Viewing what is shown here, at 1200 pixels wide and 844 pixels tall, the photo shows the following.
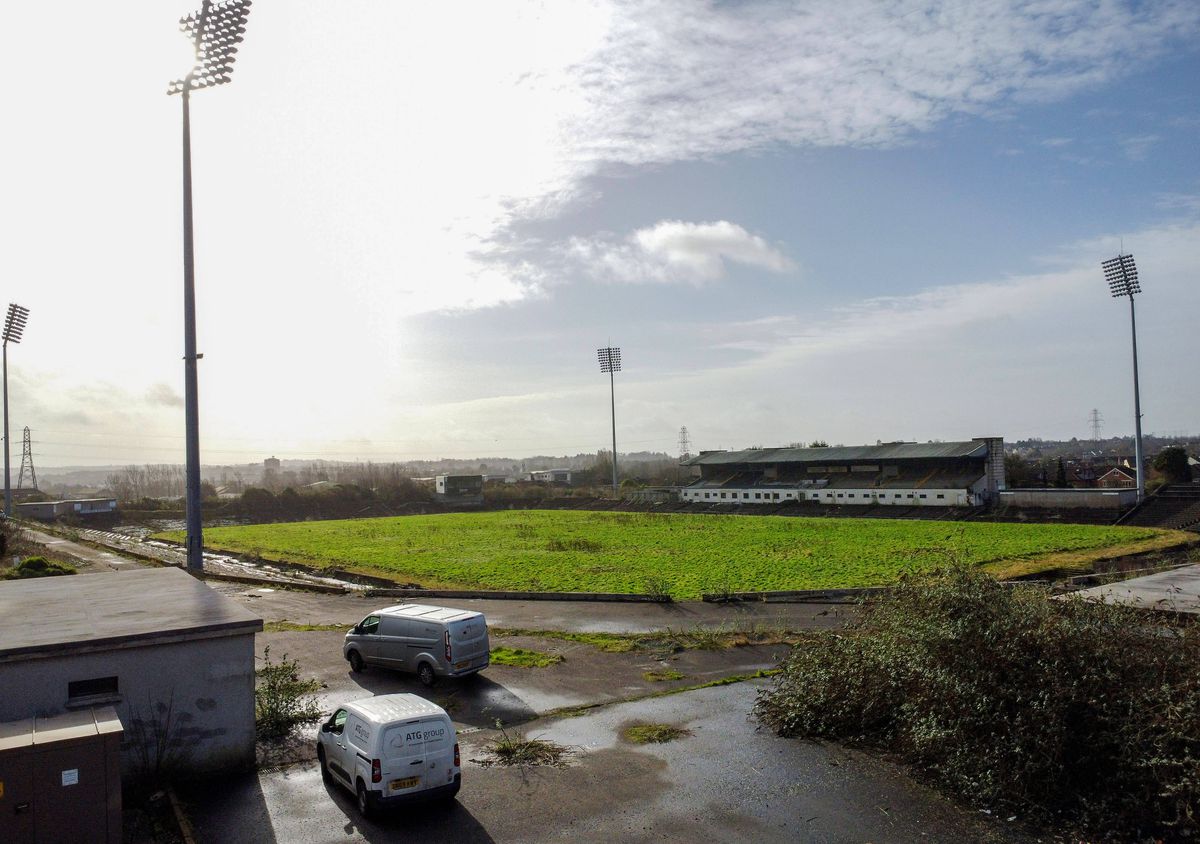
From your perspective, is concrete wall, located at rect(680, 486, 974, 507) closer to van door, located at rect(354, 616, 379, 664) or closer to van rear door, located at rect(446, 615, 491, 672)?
van rear door, located at rect(446, 615, 491, 672)

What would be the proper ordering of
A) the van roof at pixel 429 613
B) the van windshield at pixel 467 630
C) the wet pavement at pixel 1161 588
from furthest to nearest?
1. the wet pavement at pixel 1161 588
2. the van roof at pixel 429 613
3. the van windshield at pixel 467 630

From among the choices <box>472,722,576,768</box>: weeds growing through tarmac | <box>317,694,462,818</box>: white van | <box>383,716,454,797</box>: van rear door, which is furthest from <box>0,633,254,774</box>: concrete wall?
<box>472,722,576,768</box>: weeds growing through tarmac

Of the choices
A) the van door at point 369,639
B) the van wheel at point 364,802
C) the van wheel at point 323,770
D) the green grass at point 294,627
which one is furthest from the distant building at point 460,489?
the van wheel at point 364,802

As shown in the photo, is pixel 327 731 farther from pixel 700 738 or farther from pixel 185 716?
pixel 700 738

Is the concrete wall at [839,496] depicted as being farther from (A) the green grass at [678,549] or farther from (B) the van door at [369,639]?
(B) the van door at [369,639]

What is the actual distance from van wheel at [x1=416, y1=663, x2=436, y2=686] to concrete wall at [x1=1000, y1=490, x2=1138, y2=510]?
2298 inches

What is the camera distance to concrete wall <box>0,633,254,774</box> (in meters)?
12.0

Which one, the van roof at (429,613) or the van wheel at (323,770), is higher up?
the van roof at (429,613)

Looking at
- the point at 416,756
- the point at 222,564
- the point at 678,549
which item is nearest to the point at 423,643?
the point at 416,756

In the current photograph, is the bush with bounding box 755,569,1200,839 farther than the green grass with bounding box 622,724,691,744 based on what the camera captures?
No

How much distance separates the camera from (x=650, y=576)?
35.7m

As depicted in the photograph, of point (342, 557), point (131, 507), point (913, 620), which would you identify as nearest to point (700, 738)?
point (913, 620)

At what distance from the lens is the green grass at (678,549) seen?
3462cm

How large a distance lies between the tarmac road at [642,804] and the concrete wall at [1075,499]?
188 ft
